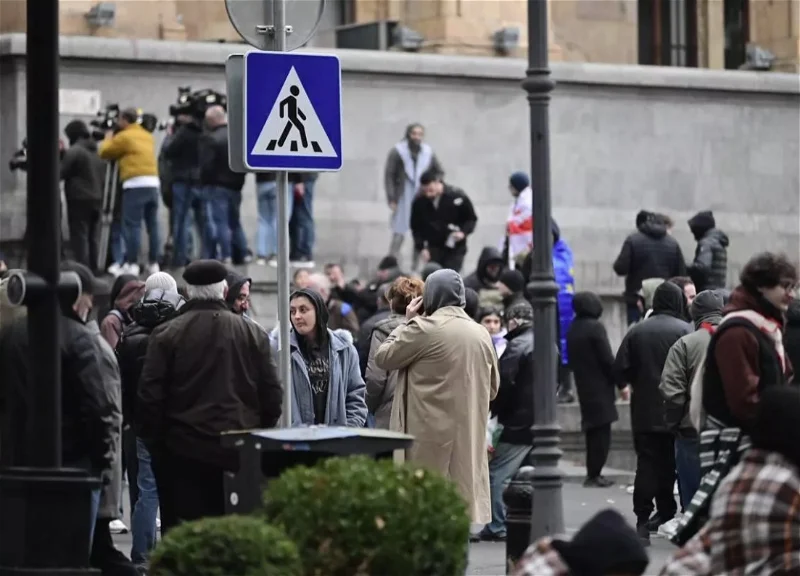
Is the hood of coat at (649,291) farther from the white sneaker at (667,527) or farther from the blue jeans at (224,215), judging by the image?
the blue jeans at (224,215)

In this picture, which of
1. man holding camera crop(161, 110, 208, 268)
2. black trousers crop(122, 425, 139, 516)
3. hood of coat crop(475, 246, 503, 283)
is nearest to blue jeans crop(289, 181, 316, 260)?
man holding camera crop(161, 110, 208, 268)

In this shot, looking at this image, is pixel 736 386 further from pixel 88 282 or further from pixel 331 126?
pixel 88 282

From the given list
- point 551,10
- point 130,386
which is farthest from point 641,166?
point 130,386

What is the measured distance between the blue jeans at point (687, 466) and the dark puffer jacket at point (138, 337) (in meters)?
3.78

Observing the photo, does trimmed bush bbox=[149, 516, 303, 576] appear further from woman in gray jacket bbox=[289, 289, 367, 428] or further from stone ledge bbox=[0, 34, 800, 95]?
stone ledge bbox=[0, 34, 800, 95]

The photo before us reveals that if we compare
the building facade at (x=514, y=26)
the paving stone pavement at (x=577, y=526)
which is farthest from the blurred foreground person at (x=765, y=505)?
the building facade at (x=514, y=26)

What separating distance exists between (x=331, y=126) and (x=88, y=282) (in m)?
1.48

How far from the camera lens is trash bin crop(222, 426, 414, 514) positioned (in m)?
9.53

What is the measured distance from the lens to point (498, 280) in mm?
21453

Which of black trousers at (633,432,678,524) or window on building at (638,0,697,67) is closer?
black trousers at (633,432,678,524)

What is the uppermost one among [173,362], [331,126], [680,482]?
[331,126]

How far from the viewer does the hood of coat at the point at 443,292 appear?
511 inches

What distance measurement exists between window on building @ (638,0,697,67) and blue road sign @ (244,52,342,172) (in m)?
22.6

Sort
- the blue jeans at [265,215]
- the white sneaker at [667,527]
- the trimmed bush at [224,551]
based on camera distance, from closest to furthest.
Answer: the trimmed bush at [224,551] < the white sneaker at [667,527] < the blue jeans at [265,215]
